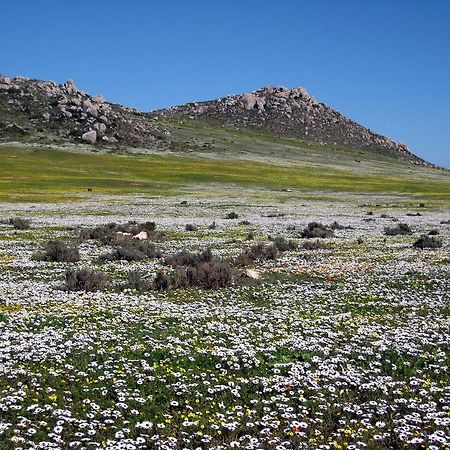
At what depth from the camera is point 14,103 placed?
17962cm

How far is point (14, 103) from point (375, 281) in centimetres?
17840

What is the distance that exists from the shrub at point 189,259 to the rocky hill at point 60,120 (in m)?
145

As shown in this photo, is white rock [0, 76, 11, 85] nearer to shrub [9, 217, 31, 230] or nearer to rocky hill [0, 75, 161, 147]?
rocky hill [0, 75, 161, 147]

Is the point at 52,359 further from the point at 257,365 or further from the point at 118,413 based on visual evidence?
the point at 257,365

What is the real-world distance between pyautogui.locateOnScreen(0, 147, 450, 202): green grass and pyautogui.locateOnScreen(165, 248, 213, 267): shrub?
4954cm

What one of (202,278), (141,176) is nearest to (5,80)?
(141,176)

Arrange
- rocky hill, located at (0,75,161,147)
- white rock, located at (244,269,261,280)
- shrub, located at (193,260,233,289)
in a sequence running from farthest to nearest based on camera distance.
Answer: rocky hill, located at (0,75,161,147)
white rock, located at (244,269,261,280)
shrub, located at (193,260,233,289)

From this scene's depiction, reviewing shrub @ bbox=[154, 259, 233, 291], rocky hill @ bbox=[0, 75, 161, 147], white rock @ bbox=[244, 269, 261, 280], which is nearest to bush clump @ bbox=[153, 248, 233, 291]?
shrub @ bbox=[154, 259, 233, 291]

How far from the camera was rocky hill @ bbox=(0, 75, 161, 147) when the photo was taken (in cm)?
16725

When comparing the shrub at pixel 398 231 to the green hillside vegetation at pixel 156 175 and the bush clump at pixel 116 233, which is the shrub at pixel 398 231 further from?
the green hillside vegetation at pixel 156 175

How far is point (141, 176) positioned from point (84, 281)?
94.5 m

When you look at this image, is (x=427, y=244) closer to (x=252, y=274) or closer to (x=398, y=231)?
→ (x=398, y=231)

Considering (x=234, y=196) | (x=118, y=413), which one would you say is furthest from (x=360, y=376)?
(x=234, y=196)

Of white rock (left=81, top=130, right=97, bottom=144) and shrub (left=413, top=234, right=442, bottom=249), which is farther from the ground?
white rock (left=81, top=130, right=97, bottom=144)
